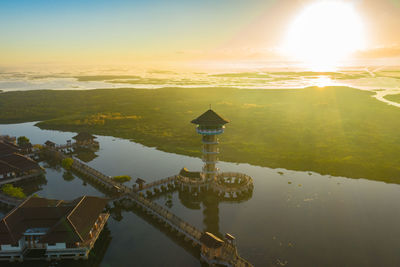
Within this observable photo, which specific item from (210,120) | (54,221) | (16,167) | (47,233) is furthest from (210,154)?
(16,167)

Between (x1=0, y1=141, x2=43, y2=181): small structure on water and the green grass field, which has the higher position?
(x1=0, y1=141, x2=43, y2=181): small structure on water

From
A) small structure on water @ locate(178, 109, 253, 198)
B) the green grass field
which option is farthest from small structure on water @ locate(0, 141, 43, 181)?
the green grass field

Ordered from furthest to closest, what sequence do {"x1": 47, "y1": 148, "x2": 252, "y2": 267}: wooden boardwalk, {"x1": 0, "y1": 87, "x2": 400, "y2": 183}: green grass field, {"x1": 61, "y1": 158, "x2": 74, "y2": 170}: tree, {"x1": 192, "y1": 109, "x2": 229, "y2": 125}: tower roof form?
{"x1": 0, "y1": 87, "x2": 400, "y2": 183}: green grass field
{"x1": 61, "y1": 158, "x2": 74, "y2": 170}: tree
{"x1": 192, "y1": 109, "x2": 229, "y2": 125}: tower roof
{"x1": 47, "y1": 148, "x2": 252, "y2": 267}: wooden boardwalk

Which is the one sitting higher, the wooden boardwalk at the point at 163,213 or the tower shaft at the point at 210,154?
the tower shaft at the point at 210,154

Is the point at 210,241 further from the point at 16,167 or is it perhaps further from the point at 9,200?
the point at 16,167

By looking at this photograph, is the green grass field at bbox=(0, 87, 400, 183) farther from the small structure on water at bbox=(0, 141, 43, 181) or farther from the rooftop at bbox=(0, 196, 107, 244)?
the rooftop at bbox=(0, 196, 107, 244)

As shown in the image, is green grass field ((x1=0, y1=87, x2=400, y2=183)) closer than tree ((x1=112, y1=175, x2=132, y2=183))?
No

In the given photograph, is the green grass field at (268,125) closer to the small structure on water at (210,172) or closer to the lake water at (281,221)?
the lake water at (281,221)

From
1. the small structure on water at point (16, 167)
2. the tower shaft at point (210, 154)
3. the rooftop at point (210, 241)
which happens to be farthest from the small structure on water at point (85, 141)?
the rooftop at point (210, 241)
